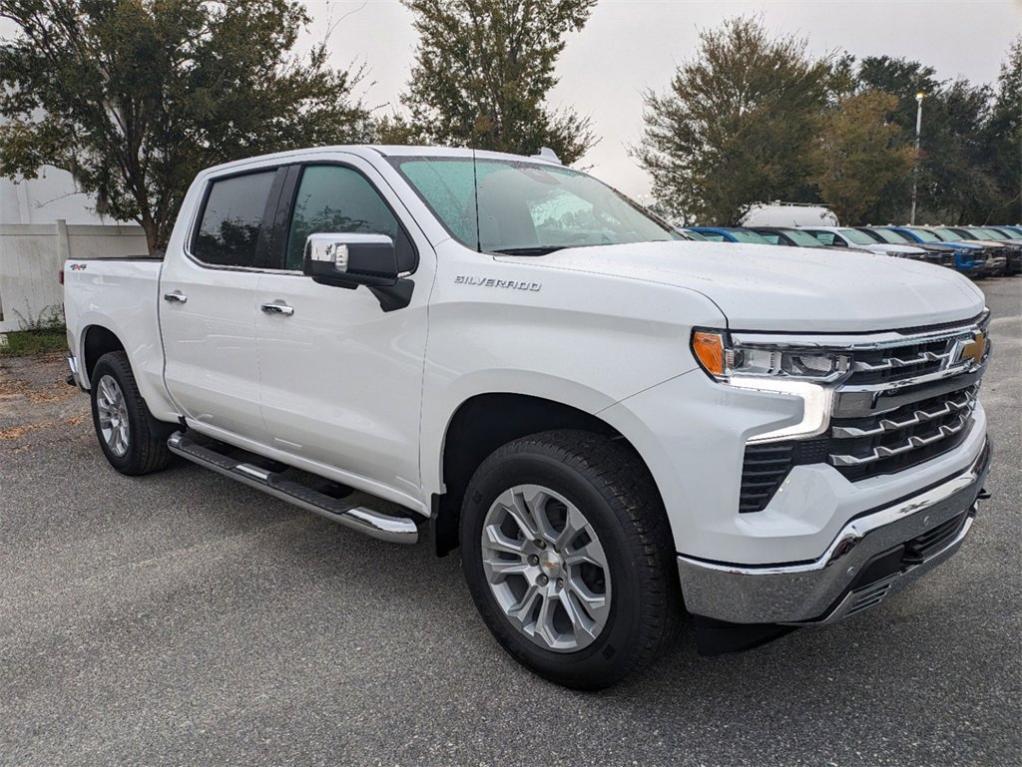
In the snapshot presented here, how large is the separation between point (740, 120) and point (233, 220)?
21382 millimetres

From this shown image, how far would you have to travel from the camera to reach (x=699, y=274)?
263 cm

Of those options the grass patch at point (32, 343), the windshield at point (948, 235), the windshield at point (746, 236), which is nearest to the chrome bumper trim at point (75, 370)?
the grass patch at point (32, 343)

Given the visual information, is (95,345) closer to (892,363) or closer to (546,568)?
(546,568)

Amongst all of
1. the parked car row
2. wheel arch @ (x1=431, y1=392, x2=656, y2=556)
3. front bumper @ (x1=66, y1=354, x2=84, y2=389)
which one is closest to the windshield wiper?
wheel arch @ (x1=431, y1=392, x2=656, y2=556)

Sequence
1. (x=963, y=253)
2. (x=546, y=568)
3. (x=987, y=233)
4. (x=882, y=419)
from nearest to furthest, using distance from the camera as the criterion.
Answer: (x=882, y=419)
(x=546, y=568)
(x=963, y=253)
(x=987, y=233)

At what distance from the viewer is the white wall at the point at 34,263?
36.7 feet

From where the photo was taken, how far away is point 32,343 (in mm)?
10875

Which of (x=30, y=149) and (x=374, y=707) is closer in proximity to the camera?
(x=374, y=707)

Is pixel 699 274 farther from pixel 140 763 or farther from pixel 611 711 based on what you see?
pixel 140 763

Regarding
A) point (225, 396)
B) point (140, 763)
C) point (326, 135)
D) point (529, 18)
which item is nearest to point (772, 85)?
point (529, 18)

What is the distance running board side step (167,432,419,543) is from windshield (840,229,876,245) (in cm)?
1864

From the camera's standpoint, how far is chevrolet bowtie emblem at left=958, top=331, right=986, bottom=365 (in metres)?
2.75

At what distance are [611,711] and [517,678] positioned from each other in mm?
384

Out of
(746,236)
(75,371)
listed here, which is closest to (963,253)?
(746,236)
